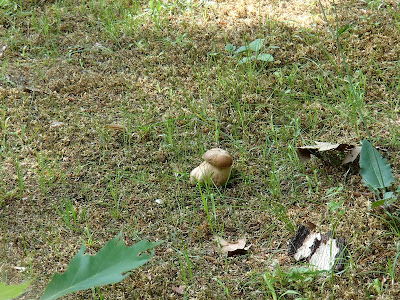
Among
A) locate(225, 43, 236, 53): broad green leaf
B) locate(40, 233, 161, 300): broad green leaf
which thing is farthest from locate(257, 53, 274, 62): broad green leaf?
locate(40, 233, 161, 300): broad green leaf

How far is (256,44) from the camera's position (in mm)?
3518

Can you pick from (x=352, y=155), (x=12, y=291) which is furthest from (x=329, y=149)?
(x=12, y=291)

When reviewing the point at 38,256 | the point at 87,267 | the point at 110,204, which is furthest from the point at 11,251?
the point at 87,267

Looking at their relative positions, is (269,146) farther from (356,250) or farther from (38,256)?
(38,256)

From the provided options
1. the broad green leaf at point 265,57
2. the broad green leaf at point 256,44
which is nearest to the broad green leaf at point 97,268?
the broad green leaf at point 265,57

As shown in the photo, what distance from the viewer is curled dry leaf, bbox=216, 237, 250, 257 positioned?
7.32 feet

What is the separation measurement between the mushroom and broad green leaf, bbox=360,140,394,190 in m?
0.70

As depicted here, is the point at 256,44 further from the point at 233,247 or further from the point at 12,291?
the point at 12,291

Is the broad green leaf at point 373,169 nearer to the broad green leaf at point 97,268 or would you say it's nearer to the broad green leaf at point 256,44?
the broad green leaf at point 256,44

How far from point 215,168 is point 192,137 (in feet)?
1.65

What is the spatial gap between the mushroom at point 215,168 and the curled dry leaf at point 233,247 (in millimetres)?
372

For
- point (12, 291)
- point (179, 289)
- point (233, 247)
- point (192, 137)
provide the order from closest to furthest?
1. point (12, 291)
2. point (179, 289)
3. point (233, 247)
4. point (192, 137)

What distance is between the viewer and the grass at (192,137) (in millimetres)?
2168

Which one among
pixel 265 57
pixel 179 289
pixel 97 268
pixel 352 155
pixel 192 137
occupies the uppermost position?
pixel 97 268
